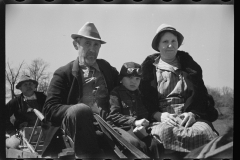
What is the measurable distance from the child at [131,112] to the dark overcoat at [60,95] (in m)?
0.17

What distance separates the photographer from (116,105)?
631 centimetres

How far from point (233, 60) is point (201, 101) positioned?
871 mm

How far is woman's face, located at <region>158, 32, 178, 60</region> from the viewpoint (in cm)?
646

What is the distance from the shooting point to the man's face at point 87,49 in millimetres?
6449

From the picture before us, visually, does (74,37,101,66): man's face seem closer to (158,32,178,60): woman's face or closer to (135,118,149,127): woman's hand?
(158,32,178,60): woman's face

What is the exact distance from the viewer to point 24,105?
6.54 meters

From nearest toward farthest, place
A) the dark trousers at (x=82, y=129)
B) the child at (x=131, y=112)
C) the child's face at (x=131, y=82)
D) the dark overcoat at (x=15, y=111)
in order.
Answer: the dark trousers at (x=82, y=129)
the child at (x=131, y=112)
the child's face at (x=131, y=82)
the dark overcoat at (x=15, y=111)

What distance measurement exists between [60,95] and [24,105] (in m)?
0.66

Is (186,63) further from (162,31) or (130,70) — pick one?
(130,70)

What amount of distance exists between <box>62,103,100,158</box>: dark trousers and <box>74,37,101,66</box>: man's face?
0.75 metres

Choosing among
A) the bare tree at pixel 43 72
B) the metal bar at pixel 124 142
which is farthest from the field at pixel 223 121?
the bare tree at pixel 43 72

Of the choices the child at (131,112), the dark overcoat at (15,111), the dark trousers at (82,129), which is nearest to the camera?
the dark trousers at (82,129)

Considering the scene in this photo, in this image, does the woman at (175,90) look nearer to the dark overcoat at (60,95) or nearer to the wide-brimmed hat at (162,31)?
the wide-brimmed hat at (162,31)

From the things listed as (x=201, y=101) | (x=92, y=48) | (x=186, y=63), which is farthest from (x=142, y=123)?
(x=92, y=48)
